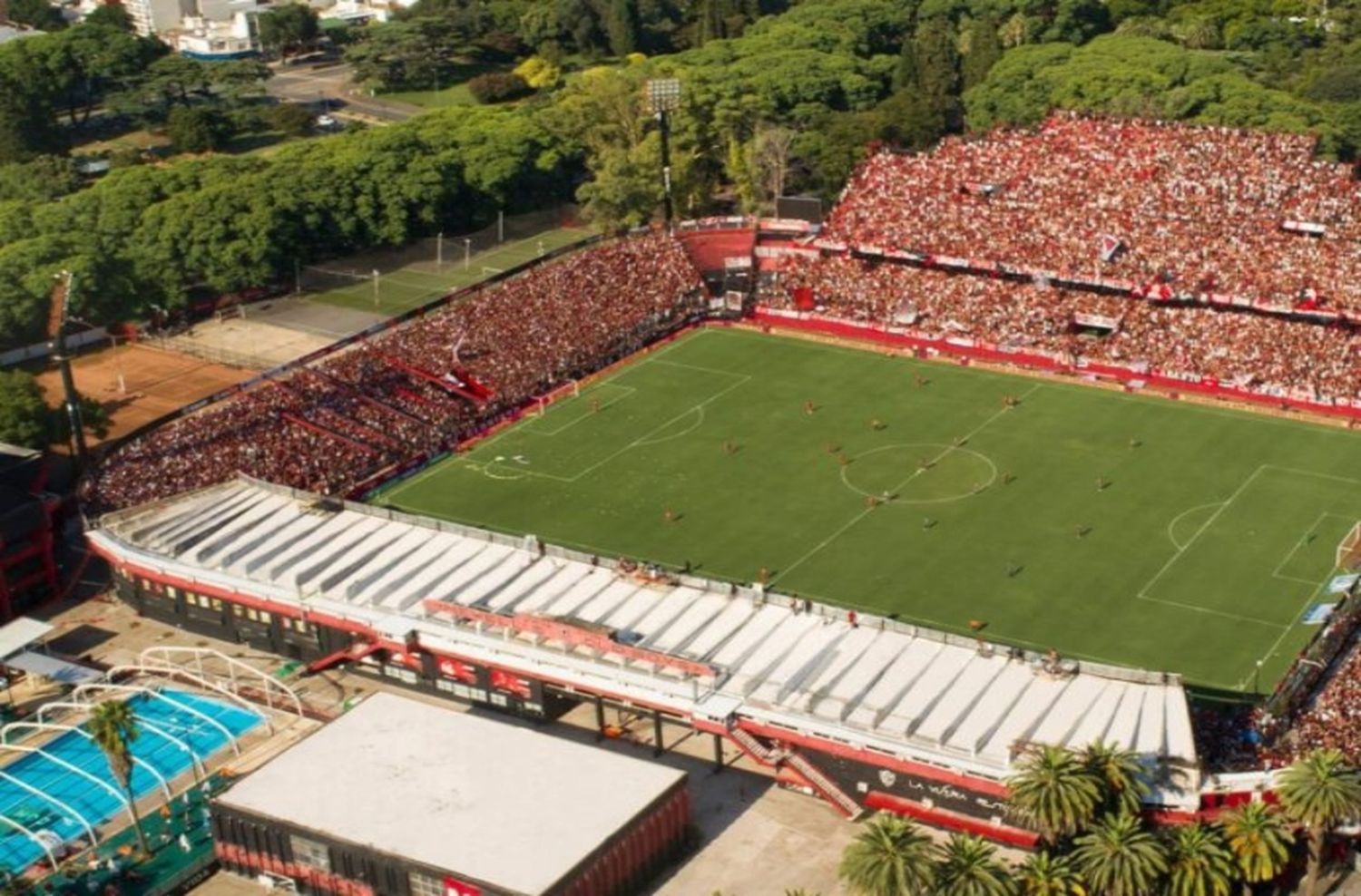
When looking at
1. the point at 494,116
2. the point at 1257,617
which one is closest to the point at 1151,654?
the point at 1257,617

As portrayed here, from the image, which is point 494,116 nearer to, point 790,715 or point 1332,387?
point 1332,387

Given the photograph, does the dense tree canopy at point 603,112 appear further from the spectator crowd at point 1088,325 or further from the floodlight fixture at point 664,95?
the spectator crowd at point 1088,325

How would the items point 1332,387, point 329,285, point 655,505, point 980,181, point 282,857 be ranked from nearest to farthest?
point 282,857
point 655,505
point 1332,387
point 980,181
point 329,285

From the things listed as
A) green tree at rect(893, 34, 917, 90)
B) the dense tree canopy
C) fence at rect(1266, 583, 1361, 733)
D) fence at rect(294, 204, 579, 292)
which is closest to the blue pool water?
fence at rect(1266, 583, 1361, 733)

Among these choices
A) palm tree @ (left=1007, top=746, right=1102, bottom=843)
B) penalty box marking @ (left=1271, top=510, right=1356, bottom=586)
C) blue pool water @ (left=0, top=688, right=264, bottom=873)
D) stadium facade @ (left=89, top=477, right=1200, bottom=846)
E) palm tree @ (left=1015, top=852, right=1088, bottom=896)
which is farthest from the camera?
penalty box marking @ (left=1271, top=510, right=1356, bottom=586)

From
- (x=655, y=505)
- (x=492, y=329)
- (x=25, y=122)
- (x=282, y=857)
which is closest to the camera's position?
(x=282, y=857)

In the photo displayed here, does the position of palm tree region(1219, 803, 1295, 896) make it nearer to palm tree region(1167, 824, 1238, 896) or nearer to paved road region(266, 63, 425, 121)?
palm tree region(1167, 824, 1238, 896)
